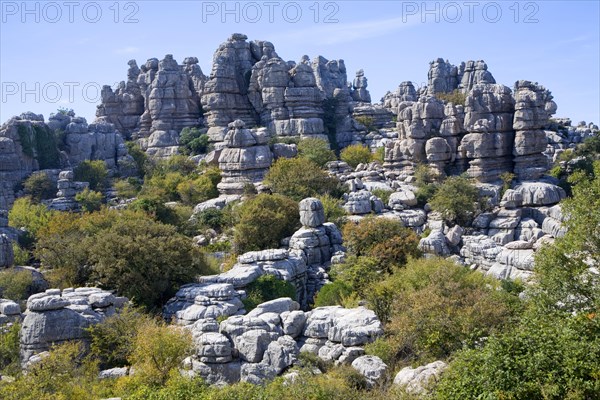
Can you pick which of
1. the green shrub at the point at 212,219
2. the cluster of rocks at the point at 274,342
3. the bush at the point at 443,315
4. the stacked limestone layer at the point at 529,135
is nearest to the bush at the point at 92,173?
the green shrub at the point at 212,219

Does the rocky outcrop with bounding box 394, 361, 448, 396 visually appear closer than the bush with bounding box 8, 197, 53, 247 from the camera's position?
Yes

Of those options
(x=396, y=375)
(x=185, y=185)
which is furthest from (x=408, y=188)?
(x=396, y=375)

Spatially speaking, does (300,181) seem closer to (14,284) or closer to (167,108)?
(14,284)

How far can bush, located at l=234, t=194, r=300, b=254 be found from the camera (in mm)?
29953

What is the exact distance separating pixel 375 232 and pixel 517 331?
14.2 meters

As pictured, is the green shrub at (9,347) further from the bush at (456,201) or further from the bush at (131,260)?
the bush at (456,201)

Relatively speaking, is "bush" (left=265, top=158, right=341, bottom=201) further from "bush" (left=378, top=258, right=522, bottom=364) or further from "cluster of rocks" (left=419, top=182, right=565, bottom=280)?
"bush" (left=378, top=258, right=522, bottom=364)

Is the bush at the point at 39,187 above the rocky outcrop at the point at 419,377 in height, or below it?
above

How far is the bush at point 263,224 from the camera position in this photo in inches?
1179

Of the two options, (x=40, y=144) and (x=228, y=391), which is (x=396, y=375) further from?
(x=40, y=144)

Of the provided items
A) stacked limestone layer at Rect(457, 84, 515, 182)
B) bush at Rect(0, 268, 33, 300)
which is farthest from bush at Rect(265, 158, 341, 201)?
bush at Rect(0, 268, 33, 300)

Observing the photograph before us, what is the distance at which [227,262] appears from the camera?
28.6m

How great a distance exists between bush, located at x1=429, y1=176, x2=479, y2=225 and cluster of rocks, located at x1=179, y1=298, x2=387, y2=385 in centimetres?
1543

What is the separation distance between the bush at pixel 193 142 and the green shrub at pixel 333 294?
2778 cm
